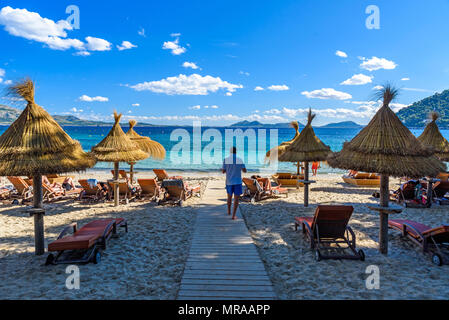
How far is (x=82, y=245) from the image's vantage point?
452 centimetres

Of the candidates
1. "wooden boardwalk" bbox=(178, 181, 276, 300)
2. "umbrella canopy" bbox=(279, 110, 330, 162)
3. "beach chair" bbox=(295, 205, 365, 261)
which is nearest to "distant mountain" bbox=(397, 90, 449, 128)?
"umbrella canopy" bbox=(279, 110, 330, 162)

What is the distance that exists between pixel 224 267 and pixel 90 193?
23.6 feet

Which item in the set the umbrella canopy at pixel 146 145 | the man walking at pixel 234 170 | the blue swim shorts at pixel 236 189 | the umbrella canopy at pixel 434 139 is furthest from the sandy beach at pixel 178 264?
the umbrella canopy at pixel 146 145

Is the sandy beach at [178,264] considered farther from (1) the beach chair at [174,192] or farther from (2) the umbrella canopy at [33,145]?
(1) the beach chair at [174,192]

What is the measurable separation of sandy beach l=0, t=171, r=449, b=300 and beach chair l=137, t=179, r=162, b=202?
1795mm

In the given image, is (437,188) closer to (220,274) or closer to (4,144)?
(220,274)

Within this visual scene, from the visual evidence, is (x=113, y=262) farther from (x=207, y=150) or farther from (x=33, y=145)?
(x=207, y=150)

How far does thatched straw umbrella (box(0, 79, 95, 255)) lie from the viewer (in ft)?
15.2

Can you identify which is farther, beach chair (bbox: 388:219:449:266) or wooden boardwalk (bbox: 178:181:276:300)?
beach chair (bbox: 388:219:449:266)

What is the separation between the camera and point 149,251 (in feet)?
17.2

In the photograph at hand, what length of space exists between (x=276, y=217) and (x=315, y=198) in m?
3.48

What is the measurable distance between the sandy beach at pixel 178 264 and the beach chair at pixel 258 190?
1.79 metres

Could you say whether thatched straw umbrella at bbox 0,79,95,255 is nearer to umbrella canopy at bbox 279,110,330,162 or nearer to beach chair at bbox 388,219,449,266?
umbrella canopy at bbox 279,110,330,162
